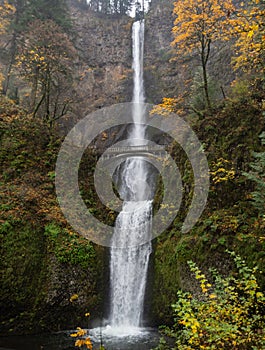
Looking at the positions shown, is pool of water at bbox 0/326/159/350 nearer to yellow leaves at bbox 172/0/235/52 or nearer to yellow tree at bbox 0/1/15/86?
yellow leaves at bbox 172/0/235/52

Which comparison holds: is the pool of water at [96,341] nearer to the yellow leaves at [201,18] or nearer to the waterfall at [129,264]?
the waterfall at [129,264]

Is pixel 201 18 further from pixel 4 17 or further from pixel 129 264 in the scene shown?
pixel 4 17

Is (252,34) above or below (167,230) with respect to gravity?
above

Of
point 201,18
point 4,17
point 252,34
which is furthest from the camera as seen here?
point 4,17

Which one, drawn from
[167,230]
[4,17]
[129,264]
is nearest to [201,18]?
[167,230]

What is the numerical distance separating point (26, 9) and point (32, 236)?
49.2 ft

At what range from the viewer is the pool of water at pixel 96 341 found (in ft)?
28.8

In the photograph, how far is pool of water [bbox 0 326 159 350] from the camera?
8.79 metres

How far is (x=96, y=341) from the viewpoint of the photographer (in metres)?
9.39

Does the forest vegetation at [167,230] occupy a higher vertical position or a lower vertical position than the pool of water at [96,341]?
higher

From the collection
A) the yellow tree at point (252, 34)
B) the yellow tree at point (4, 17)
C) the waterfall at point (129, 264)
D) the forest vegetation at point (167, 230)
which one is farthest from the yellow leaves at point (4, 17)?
the yellow tree at point (252, 34)

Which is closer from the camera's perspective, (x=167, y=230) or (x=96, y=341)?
(x=96, y=341)

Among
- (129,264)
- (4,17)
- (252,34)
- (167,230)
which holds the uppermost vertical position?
(4,17)

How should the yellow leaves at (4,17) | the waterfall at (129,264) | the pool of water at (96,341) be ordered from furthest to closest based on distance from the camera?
the yellow leaves at (4,17) < the waterfall at (129,264) < the pool of water at (96,341)
